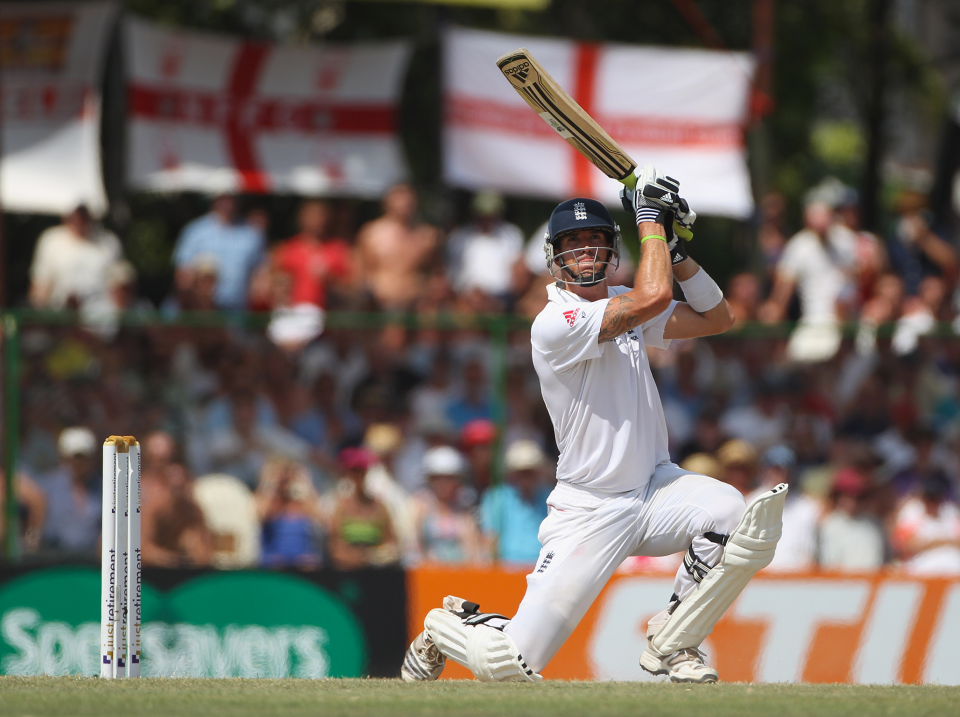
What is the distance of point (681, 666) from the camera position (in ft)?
18.9

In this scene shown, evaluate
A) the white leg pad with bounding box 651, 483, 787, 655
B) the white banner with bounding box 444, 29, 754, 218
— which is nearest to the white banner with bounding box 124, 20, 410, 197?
the white banner with bounding box 444, 29, 754, 218

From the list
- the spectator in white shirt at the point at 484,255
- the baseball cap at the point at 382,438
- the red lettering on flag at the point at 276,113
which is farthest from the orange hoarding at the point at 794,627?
the red lettering on flag at the point at 276,113

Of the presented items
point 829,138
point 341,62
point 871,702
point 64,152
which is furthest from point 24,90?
point 829,138

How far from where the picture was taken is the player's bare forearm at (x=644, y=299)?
5.50 metres

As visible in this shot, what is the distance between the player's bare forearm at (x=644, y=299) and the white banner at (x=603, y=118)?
5.86 meters

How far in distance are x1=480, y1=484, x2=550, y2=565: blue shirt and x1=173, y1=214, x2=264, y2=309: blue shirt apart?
8.93 ft

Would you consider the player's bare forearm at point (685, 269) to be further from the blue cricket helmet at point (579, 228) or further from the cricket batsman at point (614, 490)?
the blue cricket helmet at point (579, 228)

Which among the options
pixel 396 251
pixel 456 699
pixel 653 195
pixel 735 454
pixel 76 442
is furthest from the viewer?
pixel 396 251

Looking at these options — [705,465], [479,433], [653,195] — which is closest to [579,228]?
[653,195]

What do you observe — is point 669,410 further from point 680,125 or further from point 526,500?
point 680,125

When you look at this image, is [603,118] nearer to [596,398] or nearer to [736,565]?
[596,398]

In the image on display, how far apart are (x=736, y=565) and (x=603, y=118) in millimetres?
6805

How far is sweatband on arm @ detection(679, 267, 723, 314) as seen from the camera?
235 inches

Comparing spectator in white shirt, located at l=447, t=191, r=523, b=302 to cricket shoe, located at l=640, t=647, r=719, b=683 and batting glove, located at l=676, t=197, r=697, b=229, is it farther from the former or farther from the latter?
A: cricket shoe, located at l=640, t=647, r=719, b=683
